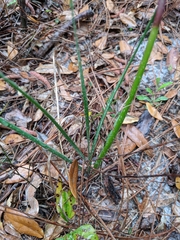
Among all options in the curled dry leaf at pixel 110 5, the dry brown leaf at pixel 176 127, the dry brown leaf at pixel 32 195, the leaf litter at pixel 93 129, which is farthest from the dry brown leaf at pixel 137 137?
the curled dry leaf at pixel 110 5

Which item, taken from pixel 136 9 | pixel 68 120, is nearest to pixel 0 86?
pixel 68 120

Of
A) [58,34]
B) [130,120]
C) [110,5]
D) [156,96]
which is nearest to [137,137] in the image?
[130,120]

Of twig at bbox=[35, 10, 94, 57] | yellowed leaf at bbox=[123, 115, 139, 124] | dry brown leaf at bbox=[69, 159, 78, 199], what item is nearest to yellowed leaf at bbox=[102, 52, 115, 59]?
twig at bbox=[35, 10, 94, 57]

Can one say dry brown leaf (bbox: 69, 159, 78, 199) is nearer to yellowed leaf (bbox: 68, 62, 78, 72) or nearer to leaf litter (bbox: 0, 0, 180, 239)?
leaf litter (bbox: 0, 0, 180, 239)

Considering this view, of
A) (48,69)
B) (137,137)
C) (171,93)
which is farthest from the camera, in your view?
(48,69)

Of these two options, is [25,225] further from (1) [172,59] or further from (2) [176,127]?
(1) [172,59]

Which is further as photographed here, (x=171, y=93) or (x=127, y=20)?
(x=127, y=20)

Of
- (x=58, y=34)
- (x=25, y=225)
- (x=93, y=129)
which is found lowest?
(x=25, y=225)
